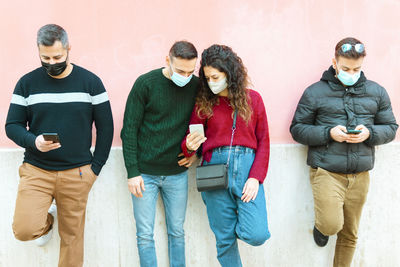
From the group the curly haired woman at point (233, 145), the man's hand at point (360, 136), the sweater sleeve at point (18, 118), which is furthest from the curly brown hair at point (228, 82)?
the sweater sleeve at point (18, 118)

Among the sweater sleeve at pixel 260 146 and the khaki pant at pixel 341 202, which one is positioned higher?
the sweater sleeve at pixel 260 146

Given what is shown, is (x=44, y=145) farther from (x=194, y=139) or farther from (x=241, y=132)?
(x=241, y=132)

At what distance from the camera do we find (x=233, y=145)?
3018 millimetres

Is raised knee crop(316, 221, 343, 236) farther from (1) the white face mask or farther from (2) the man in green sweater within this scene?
(1) the white face mask

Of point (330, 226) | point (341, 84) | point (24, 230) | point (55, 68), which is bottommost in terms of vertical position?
point (330, 226)

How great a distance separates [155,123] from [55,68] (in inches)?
34.8

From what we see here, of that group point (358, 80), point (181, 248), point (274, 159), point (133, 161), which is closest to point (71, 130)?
point (133, 161)

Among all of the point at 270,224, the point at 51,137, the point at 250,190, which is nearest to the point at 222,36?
the point at 250,190

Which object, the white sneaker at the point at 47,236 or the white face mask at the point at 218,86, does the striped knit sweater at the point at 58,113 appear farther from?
the white face mask at the point at 218,86

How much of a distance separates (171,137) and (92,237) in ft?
4.53

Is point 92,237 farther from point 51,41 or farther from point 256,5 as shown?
point 256,5

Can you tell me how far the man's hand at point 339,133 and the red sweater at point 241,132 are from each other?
591mm

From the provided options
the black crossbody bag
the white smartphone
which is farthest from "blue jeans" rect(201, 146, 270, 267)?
the white smartphone

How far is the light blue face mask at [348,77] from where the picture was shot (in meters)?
3.12
